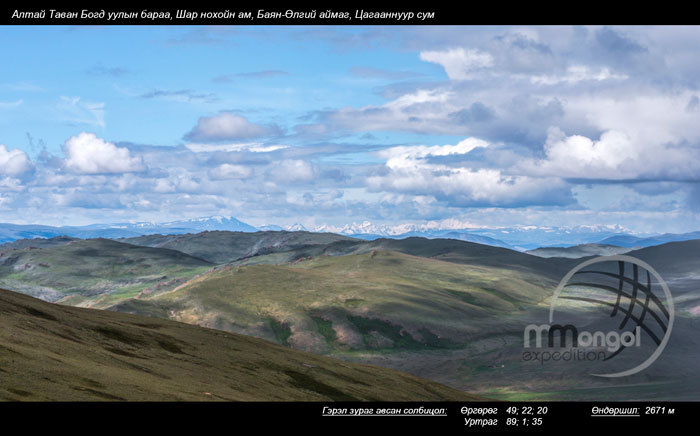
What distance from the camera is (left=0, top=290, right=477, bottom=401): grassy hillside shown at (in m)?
50.5

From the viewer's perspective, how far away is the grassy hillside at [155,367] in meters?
50.5

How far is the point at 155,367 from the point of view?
7194 cm
